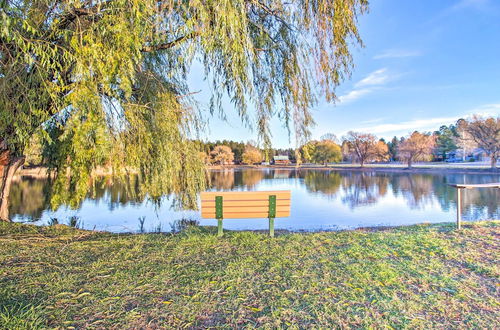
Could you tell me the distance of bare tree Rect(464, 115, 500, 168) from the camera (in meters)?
28.4

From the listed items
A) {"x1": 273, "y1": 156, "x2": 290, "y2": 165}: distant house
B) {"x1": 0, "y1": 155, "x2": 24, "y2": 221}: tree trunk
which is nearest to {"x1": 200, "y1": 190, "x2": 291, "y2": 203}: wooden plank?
{"x1": 273, "y1": 156, "x2": 290, "y2": 165}: distant house

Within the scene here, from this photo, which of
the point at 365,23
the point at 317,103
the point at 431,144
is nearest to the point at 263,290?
the point at 317,103

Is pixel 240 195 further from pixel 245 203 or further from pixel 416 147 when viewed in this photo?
pixel 416 147

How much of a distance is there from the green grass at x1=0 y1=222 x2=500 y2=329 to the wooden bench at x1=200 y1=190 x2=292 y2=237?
1.76 ft

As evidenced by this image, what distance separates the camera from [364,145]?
44750 mm

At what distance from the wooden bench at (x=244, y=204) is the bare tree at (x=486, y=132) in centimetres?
3363

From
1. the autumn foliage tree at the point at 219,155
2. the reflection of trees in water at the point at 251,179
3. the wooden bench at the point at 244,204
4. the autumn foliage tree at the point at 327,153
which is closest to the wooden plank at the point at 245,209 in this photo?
the wooden bench at the point at 244,204

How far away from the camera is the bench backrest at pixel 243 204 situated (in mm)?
4211

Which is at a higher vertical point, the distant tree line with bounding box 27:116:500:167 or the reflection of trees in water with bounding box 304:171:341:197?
the distant tree line with bounding box 27:116:500:167

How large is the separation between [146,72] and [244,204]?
2.55 metres

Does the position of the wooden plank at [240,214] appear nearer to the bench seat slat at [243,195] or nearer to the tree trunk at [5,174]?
the bench seat slat at [243,195]

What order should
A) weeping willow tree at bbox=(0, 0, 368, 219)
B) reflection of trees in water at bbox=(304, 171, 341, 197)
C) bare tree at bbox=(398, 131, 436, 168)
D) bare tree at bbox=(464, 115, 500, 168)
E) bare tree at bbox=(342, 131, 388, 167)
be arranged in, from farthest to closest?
bare tree at bbox=(342, 131, 388, 167), bare tree at bbox=(398, 131, 436, 168), bare tree at bbox=(464, 115, 500, 168), reflection of trees in water at bbox=(304, 171, 341, 197), weeping willow tree at bbox=(0, 0, 368, 219)

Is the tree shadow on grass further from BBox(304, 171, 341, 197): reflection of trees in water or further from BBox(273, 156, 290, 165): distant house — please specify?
BBox(304, 171, 341, 197): reflection of trees in water

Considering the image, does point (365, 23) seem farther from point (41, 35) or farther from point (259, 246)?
point (41, 35)
